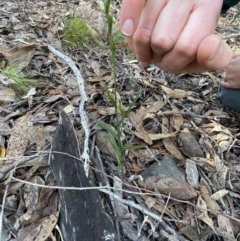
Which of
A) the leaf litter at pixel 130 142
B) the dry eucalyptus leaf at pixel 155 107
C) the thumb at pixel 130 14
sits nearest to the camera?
the thumb at pixel 130 14

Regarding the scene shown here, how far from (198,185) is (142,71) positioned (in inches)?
25.2

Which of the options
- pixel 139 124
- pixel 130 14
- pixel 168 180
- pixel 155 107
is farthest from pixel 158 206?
pixel 130 14

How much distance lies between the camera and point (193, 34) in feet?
2.21

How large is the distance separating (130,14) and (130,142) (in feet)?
1.90

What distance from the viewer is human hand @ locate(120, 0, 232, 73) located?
66 centimetres

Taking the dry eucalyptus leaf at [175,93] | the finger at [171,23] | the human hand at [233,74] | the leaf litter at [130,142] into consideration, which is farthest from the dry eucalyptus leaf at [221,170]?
the finger at [171,23]

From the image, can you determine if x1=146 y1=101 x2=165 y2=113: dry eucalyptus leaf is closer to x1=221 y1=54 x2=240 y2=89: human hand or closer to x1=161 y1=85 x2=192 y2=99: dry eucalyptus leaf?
x1=161 y1=85 x2=192 y2=99: dry eucalyptus leaf

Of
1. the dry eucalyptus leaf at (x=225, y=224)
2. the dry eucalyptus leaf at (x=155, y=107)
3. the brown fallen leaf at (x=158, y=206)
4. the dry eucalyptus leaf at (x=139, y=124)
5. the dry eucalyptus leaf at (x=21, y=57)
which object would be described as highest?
the dry eucalyptus leaf at (x=21, y=57)

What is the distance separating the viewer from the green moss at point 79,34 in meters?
1.76

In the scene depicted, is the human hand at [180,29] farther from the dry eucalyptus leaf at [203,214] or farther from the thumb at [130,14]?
the dry eucalyptus leaf at [203,214]

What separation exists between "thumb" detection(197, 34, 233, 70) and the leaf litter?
41cm

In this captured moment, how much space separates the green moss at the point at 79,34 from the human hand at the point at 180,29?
1026 mm

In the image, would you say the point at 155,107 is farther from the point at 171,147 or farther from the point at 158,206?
the point at 158,206

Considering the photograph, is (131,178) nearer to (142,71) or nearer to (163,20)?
(163,20)
